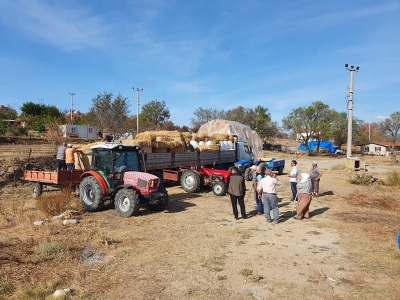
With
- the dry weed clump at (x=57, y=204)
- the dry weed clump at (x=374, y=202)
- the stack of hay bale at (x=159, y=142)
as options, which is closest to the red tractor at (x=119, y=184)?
the dry weed clump at (x=57, y=204)

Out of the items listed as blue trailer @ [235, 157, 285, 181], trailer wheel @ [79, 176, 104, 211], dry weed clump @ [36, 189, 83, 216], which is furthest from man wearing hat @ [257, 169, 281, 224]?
blue trailer @ [235, 157, 285, 181]

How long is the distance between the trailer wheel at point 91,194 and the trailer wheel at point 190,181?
450cm

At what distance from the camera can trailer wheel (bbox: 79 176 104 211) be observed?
8969 millimetres

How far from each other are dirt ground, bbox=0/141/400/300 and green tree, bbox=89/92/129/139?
1577 centimetres

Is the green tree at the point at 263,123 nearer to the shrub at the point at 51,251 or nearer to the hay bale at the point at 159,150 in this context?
the hay bale at the point at 159,150

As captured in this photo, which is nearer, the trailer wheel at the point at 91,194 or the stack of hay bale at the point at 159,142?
the trailer wheel at the point at 91,194

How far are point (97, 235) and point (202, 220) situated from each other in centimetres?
287

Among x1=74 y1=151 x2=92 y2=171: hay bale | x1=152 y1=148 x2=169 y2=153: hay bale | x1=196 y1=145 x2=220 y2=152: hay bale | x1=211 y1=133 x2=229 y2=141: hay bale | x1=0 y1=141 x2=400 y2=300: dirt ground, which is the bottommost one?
x1=0 y1=141 x2=400 y2=300: dirt ground

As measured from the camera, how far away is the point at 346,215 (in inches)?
387

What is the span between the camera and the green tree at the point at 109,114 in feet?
81.9

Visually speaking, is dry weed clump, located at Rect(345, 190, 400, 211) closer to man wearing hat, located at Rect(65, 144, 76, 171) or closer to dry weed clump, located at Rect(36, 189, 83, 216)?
→ dry weed clump, located at Rect(36, 189, 83, 216)

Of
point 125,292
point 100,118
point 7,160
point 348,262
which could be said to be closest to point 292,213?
point 348,262

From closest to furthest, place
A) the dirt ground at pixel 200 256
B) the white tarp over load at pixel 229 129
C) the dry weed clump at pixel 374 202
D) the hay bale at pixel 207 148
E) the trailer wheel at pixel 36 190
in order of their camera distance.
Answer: the dirt ground at pixel 200 256
the trailer wheel at pixel 36 190
the dry weed clump at pixel 374 202
the hay bale at pixel 207 148
the white tarp over load at pixel 229 129

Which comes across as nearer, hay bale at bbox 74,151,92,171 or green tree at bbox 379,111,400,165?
hay bale at bbox 74,151,92,171
